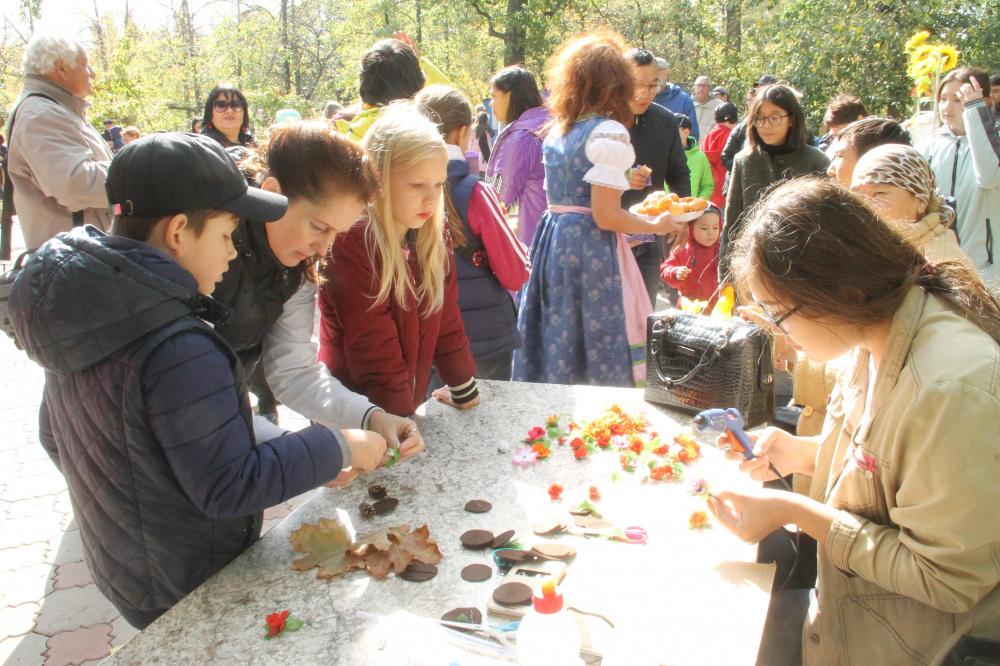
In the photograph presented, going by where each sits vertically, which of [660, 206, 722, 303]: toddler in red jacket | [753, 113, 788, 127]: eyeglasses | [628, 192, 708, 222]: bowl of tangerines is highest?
[753, 113, 788, 127]: eyeglasses

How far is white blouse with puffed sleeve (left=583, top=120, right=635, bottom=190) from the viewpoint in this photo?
9.65 feet

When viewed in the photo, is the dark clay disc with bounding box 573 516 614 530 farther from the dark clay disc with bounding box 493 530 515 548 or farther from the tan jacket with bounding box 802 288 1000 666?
the tan jacket with bounding box 802 288 1000 666

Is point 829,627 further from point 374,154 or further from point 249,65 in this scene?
point 249,65

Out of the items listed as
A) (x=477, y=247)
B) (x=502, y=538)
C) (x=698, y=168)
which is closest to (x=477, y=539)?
(x=502, y=538)

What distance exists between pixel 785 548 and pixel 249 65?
23785 mm

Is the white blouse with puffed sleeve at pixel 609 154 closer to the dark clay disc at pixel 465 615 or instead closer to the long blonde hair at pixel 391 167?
the long blonde hair at pixel 391 167

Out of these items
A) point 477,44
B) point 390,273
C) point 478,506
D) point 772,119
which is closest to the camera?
point 478,506

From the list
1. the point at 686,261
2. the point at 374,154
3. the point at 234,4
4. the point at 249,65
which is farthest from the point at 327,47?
the point at 374,154

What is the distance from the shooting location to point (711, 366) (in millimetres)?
2094

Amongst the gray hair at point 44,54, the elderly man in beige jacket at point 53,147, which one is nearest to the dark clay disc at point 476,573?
the elderly man in beige jacket at point 53,147

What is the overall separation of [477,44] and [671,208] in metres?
19.2

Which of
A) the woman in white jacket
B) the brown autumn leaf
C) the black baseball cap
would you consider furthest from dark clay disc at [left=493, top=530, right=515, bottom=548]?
the woman in white jacket

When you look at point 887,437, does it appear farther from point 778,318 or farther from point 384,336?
point 384,336

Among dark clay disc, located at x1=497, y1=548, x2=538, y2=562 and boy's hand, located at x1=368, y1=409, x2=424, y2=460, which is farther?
boy's hand, located at x1=368, y1=409, x2=424, y2=460
